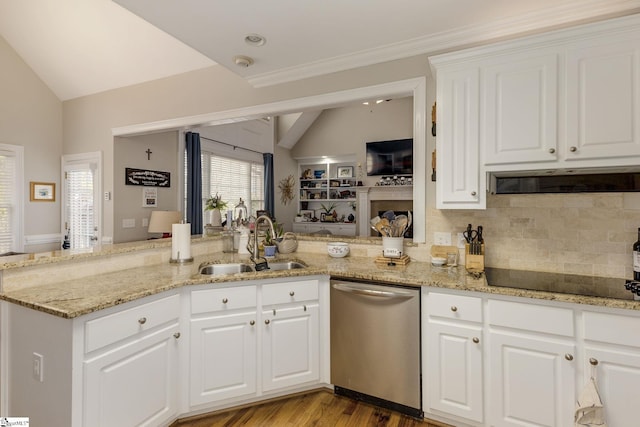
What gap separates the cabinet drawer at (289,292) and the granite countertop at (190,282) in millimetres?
79

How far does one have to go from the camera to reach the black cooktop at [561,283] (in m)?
1.70

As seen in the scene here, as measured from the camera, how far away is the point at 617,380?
157 cm

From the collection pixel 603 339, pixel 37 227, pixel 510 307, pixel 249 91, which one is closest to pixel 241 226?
pixel 249 91

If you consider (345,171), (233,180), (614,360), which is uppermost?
(345,171)

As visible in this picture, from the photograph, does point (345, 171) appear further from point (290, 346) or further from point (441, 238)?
point (290, 346)

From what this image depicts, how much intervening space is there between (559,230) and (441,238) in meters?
0.74

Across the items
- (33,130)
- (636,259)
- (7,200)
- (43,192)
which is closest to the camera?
(636,259)

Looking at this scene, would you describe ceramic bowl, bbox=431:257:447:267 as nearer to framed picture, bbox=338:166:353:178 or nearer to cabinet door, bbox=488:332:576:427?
cabinet door, bbox=488:332:576:427

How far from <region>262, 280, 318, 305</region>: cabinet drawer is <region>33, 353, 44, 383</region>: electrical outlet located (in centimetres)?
115

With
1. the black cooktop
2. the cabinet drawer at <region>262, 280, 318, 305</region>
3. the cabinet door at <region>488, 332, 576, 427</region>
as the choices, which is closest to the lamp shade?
the cabinet drawer at <region>262, 280, 318, 305</region>

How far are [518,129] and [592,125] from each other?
0.35 meters

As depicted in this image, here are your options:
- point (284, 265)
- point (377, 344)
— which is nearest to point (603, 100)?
point (377, 344)

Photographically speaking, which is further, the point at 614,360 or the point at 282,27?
the point at 282,27

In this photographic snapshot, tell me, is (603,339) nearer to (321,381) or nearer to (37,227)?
(321,381)
